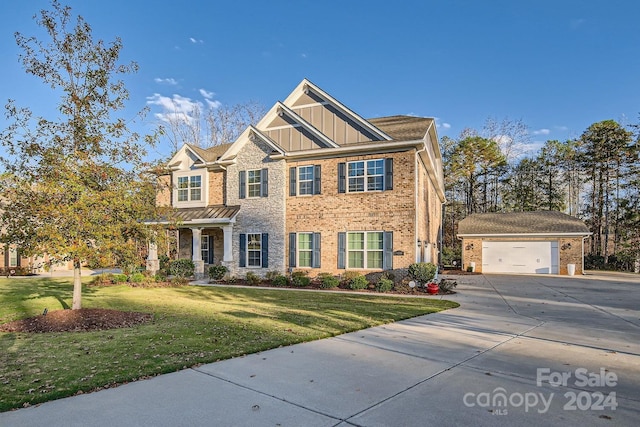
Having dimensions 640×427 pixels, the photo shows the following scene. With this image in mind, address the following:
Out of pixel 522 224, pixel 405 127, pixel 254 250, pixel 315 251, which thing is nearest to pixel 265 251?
pixel 254 250

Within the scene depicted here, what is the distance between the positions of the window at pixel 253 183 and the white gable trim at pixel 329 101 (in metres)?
3.82

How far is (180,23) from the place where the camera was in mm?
17594

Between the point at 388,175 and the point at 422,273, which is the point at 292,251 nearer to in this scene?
the point at 388,175

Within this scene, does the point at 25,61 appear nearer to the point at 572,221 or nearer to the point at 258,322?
the point at 258,322

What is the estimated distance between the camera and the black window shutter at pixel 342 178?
17344mm

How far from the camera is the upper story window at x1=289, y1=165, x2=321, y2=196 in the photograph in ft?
59.0

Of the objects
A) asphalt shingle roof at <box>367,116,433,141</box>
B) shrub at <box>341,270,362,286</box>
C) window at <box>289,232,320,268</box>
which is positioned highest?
asphalt shingle roof at <box>367,116,433,141</box>

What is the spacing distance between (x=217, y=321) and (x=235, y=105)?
32329 mm

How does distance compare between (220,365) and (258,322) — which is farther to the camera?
(258,322)

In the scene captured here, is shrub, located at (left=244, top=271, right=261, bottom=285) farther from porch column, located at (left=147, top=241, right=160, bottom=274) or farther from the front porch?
porch column, located at (left=147, top=241, right=160, bottom=274)

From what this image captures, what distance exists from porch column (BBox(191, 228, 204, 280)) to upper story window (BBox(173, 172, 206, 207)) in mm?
1848

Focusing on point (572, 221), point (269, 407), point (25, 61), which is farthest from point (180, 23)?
point (572, 221)

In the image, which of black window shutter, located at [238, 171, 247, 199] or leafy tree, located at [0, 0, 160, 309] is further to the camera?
black window shutter, located at [238, 171, 247, 199]

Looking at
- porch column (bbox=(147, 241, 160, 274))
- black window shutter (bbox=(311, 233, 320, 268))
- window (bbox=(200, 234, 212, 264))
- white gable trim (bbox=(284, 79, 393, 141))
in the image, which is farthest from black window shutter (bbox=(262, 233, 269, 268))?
white gable trim (bbox=(284, 79, 393, 141))
